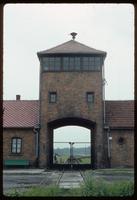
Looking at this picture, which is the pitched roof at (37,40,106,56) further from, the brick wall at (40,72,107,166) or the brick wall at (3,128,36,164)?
the brick wall at (3,128,36,164)

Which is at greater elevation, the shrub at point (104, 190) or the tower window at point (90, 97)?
the tower window at point (90, 97)

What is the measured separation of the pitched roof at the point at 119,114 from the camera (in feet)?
92.9

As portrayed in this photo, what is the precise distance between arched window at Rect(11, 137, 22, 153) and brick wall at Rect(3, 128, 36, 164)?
221 millimetres

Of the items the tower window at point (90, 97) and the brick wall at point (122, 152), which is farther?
the tower window at point (90, 97)

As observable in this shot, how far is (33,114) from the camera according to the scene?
3016 cm

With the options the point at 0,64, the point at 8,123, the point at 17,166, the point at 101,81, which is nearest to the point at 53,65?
the point at 101,81

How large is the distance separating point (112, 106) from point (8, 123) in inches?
308

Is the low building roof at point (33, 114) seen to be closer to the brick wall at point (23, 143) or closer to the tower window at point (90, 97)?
the brick wall at point (23, 143)

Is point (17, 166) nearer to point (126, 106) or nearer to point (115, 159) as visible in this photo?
point (115, 159)

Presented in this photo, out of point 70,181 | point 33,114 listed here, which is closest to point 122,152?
point 33,114

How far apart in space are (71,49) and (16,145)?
7811mm

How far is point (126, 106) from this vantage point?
30266mm

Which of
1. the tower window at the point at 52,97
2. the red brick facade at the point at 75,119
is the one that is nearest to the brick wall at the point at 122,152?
the red brick facade at the point at 75,119

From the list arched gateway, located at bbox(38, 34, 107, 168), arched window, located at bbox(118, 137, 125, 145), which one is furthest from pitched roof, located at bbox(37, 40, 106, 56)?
arched window, located at bbox(118, 137, 125, 145)
